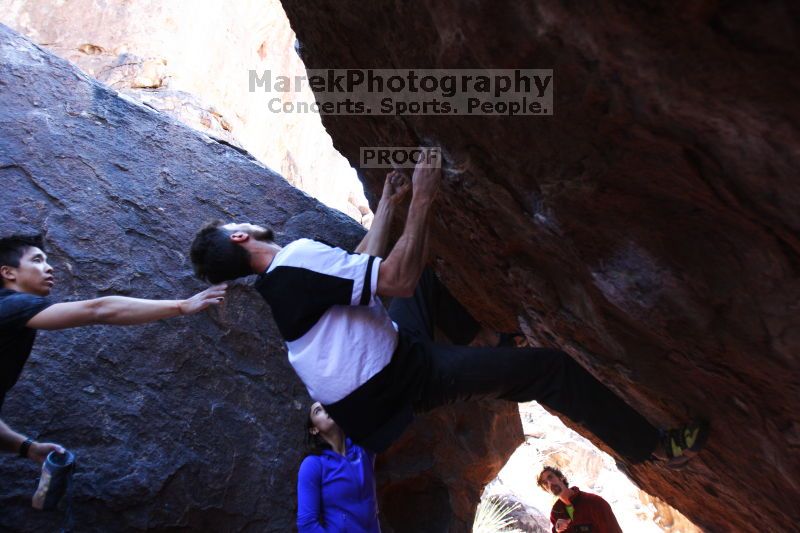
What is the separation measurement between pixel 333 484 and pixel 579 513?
2.29m

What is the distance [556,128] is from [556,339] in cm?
149

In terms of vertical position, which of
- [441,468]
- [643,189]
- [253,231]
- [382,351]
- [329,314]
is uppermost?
[643,189]

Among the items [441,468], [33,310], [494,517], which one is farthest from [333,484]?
[494,517]

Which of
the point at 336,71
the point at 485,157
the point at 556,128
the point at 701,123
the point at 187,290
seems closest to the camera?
the point at 701,123

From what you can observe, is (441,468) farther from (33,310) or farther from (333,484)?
(33,310)

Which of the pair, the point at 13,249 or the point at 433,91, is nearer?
the point at 433,91

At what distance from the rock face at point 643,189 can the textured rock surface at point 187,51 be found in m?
Result: 7.11

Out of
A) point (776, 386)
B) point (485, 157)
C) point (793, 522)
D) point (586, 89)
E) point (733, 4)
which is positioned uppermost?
point (733, 4)

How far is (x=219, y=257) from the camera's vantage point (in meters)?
2.81

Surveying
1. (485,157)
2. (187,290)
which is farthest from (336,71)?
(187,290)

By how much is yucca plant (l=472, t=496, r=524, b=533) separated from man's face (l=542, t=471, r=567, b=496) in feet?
13.6

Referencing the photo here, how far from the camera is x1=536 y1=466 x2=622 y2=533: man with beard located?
15.5 ft

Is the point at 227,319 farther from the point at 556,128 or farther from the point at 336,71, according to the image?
the point at 556,128

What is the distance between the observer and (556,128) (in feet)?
7.13
